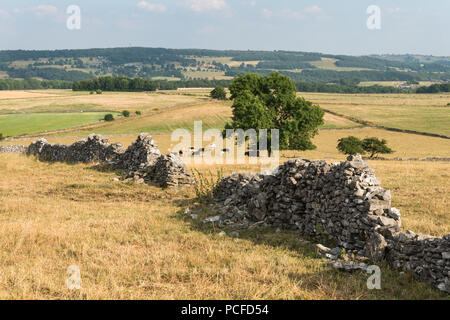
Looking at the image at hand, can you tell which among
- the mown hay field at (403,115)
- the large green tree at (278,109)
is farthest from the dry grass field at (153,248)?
the mown hay field at (403,115)

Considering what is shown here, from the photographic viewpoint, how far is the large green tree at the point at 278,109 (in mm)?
42156

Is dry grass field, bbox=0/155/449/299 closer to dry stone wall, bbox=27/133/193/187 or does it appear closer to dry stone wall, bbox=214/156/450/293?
dry stone wall, bbox=214/156/450/293

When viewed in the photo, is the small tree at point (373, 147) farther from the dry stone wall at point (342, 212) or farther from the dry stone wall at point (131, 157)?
the dry stone wall at point (342, 212)

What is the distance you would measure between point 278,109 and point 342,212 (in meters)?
35.1

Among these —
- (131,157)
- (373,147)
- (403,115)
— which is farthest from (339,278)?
(403,115)

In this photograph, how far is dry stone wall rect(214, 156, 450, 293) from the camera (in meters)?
8.35

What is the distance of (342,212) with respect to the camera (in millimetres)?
10570

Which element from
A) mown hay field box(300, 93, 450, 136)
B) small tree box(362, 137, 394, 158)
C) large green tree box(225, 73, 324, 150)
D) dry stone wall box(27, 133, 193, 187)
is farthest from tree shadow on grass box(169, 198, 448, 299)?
mown hay field box(300, 93, 450, 136)

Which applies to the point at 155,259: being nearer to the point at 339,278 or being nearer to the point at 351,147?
the point at 339,278

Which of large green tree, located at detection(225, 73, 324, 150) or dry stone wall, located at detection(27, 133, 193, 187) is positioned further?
large green tree, located at detection(225, 73, 324, 150)

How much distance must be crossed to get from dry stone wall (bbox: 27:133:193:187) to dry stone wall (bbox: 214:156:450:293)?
6252 millimetres

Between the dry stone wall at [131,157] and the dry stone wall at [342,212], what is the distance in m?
6.25

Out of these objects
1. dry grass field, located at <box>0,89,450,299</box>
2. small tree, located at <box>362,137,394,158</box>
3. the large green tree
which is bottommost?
small tree, located at <box>362,137,394,158</box>
